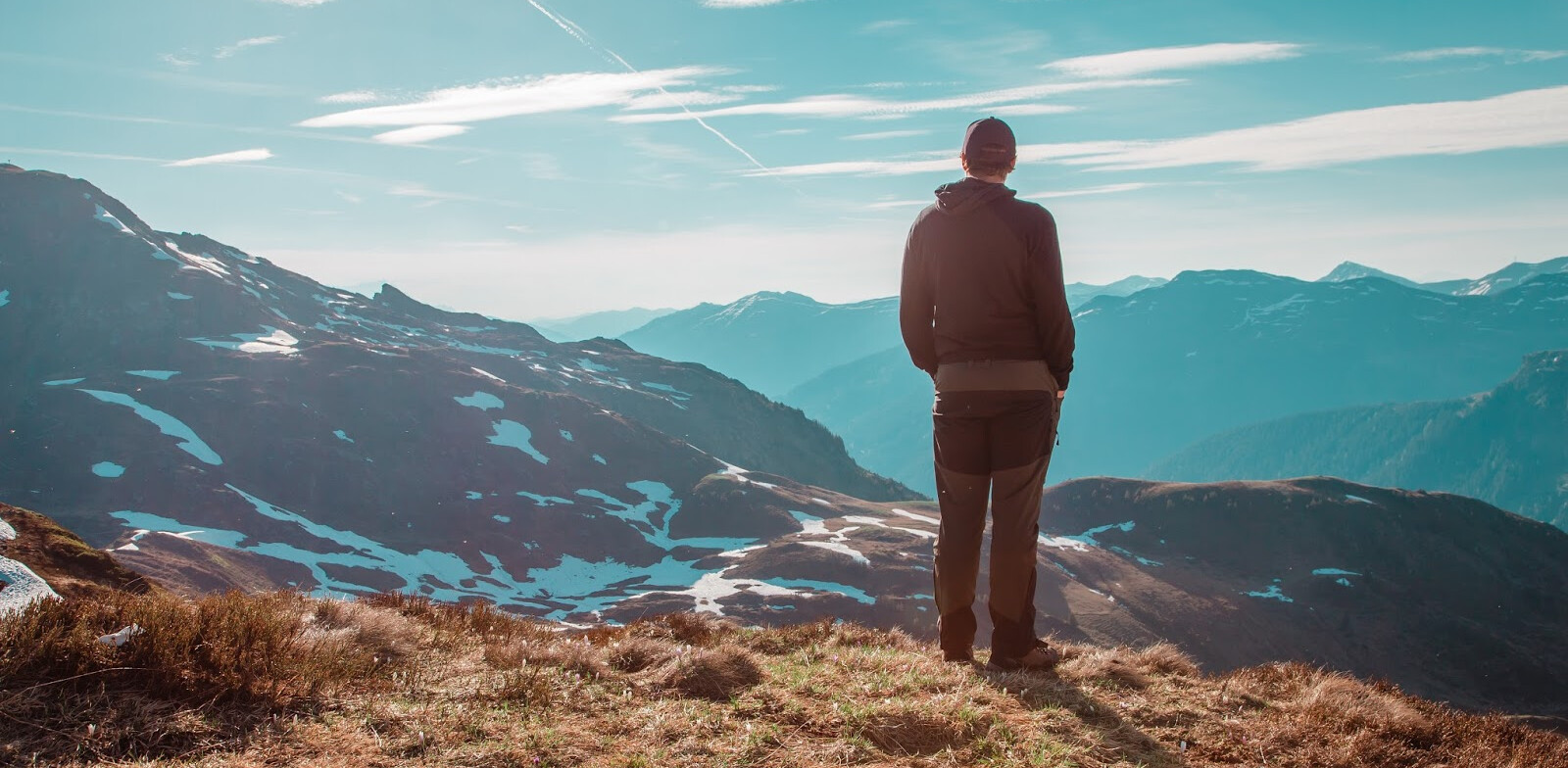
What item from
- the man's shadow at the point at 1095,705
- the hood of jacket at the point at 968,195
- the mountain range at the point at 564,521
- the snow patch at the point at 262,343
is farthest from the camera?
the snow patch at the point at 262,343

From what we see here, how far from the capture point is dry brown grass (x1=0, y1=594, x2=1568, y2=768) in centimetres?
488

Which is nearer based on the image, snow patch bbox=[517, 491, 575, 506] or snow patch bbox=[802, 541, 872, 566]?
snow patch bbox=[802, 541, 872, 566]

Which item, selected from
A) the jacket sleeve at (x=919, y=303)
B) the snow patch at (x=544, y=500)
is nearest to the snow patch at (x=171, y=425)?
the snow patch at (x=544, y=500)

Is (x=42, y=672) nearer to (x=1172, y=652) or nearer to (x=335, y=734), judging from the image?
(x=335, y=734)

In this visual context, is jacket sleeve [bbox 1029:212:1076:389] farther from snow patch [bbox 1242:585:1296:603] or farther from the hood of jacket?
snow patch [bbox 1242:585:1296:603]

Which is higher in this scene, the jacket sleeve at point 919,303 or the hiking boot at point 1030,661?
the jacket sleeve at point 919,303

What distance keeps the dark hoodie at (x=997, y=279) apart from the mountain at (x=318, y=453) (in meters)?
115

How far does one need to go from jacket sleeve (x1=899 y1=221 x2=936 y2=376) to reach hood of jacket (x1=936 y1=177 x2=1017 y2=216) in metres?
0.43

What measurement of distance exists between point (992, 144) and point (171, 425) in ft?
559

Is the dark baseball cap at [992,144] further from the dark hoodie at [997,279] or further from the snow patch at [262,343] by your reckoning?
the snow patch at [262,343]

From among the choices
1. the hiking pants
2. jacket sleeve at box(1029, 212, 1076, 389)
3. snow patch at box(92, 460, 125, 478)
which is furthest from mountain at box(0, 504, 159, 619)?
snow patch at box(92, 460, 125, 478)

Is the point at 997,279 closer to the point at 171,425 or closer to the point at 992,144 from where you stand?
the point at 992,144

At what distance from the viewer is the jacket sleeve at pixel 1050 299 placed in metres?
7.21

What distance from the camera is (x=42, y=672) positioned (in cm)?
488
